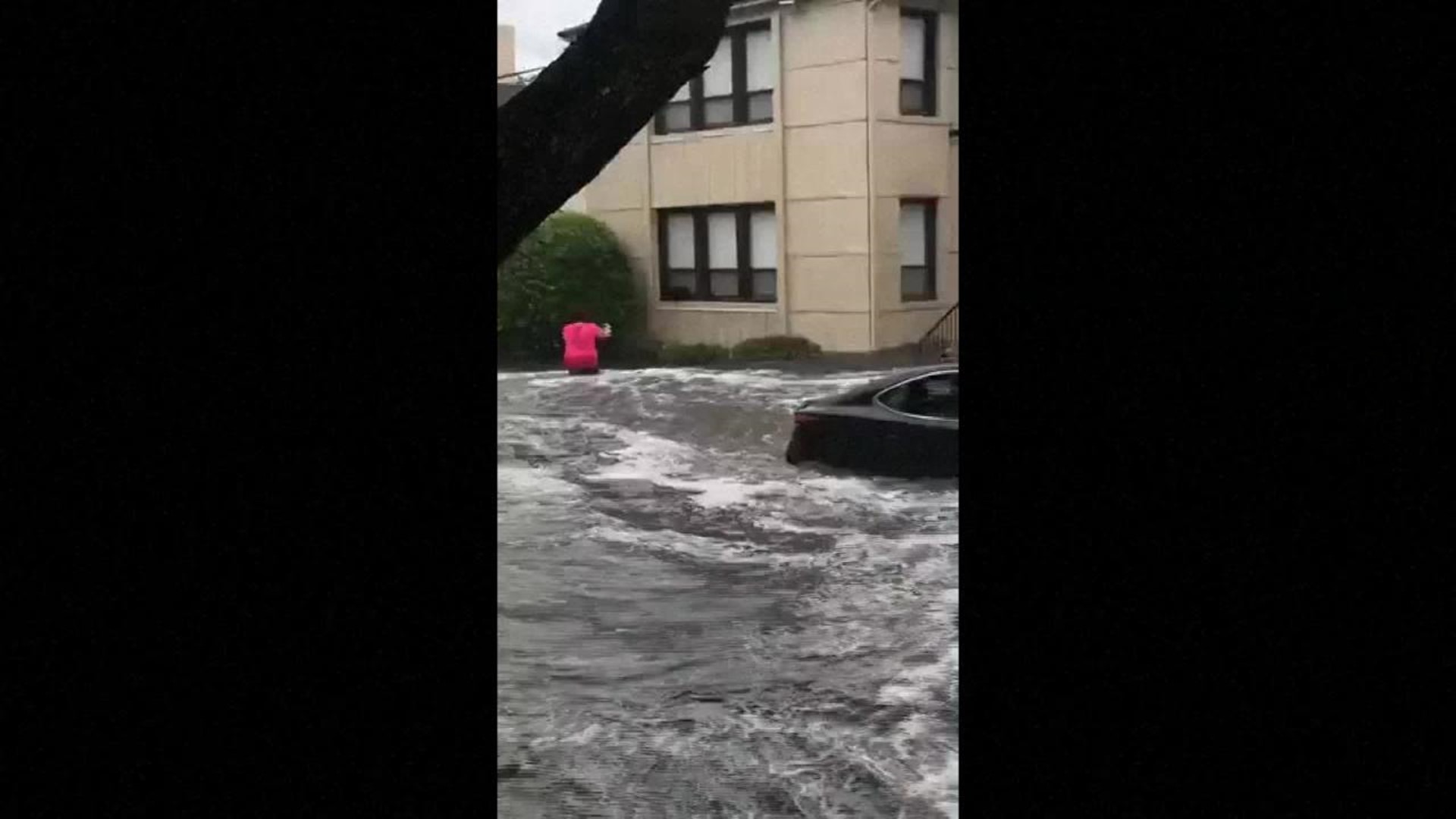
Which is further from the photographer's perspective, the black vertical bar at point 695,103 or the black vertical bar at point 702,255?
the black vertical bar at point 702,255

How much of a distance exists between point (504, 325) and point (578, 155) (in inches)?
17.6

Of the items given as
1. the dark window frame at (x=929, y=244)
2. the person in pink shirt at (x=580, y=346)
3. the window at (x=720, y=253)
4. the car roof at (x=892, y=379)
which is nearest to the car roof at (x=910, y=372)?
the car roof at (x=892, y=379)

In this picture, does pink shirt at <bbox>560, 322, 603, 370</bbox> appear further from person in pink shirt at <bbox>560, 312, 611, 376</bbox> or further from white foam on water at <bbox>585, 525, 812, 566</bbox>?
white foam on water at <bbox>585, 525, 812, 566</bbox>

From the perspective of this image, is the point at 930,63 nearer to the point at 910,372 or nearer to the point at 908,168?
the point at 908,168

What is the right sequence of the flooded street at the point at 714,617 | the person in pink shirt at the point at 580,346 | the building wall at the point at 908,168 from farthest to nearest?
the person in pink shirt at the point at 580,346, the building wall at the point at 908,168, the flooded street at the point at 714,617

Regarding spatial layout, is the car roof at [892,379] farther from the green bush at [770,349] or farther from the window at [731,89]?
the window at [731,89]

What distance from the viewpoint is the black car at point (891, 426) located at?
2.87 m

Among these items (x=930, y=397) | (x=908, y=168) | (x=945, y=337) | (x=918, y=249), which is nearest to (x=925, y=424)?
(x=930, y=397)

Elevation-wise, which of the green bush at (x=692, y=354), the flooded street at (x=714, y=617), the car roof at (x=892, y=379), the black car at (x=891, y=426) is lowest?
the flooded street at (x=714, y=617)

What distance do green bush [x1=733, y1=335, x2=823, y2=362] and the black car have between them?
14 cm

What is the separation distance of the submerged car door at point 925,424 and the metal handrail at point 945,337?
0.16ft

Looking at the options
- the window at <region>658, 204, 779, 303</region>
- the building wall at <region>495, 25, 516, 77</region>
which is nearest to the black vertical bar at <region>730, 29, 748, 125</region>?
the window at <region>658, 204, 779, 303</region>

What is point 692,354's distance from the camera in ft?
10.3
